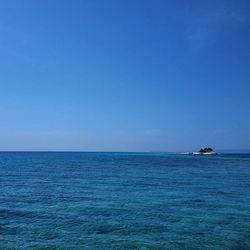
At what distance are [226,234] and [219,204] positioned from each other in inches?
258

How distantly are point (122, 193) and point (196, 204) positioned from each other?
662cm

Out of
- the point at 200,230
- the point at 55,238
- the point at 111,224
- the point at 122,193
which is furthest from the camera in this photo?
the point at 122,193

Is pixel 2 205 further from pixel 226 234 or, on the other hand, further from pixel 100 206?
pixel 226 234

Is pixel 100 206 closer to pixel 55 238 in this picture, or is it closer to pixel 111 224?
pixel 111 224

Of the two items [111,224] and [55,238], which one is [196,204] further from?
[55,238]

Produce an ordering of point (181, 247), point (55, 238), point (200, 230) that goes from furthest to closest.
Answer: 1. point (200, 230)
2. point (55, 238)
3. point (181, 247)

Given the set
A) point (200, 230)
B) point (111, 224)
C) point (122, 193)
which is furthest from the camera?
point (122, 193)

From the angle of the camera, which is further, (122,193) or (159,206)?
(122,193)

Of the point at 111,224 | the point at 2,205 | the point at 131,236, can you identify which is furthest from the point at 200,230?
the point at 2,205

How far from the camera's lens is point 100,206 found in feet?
55.1

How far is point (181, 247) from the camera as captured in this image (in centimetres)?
1010

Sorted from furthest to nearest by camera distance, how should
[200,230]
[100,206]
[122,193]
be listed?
[122,193] → [100,206] → [200,230]

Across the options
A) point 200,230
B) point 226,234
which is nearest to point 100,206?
point 200,230

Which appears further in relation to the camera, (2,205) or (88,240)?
(2,205)
